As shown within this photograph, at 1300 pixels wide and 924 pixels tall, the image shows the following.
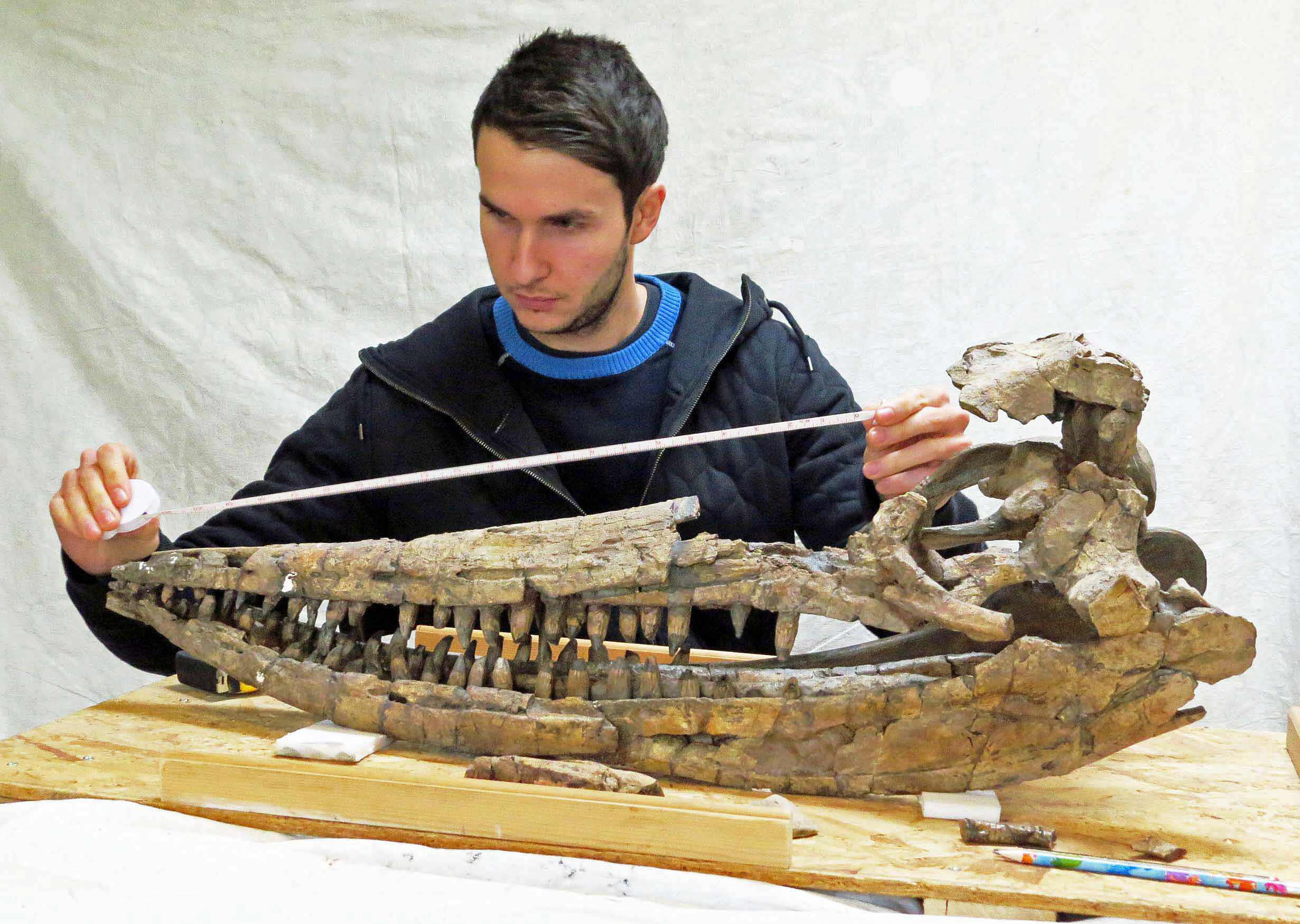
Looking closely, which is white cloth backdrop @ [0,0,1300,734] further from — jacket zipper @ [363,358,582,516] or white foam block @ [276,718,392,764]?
white foam block @ [276,718,392,764]

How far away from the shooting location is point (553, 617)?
2105mm

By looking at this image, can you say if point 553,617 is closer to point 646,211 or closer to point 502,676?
→ point 502,676

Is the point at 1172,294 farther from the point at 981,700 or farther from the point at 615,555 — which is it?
the point at 615,555

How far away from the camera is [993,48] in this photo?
338cm

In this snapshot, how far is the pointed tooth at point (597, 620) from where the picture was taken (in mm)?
2096

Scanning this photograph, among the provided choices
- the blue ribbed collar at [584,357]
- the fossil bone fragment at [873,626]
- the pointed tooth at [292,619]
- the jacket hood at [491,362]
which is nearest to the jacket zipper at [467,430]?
the jacket hood at [491,362]

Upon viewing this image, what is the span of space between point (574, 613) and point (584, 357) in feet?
2.92

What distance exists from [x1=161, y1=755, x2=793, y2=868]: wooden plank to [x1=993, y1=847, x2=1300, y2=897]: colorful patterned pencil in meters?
0.37

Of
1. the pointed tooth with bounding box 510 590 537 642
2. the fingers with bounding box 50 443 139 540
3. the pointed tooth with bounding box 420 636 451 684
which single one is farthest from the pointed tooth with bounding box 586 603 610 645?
the fingers with bounding box 50 443 139 540

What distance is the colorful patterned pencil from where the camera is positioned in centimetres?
166

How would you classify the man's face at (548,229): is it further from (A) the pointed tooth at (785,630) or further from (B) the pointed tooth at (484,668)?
(A) the pointed tooth at (785,630)

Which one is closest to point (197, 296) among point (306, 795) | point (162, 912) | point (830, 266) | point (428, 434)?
point (428, 434)

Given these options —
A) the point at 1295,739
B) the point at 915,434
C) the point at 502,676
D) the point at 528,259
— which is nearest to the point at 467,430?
the point at 528,259

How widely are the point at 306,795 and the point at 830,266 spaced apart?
2.30 metres
